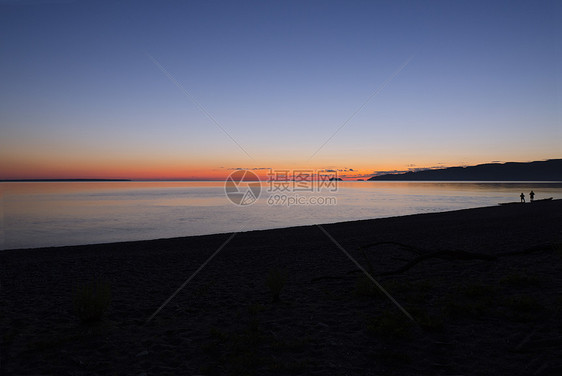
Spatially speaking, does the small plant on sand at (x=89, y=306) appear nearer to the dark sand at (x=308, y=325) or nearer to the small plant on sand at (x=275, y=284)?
the dark sand at (x=308, y=325)

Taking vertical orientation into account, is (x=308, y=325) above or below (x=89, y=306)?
below

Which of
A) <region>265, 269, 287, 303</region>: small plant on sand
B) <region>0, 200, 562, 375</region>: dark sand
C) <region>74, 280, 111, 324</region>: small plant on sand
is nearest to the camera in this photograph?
<region>0, 200, 562, 375</region>: dark sand

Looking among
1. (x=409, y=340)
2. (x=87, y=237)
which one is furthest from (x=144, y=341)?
(x=87, y=237)

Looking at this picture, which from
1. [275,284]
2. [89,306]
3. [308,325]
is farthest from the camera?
[275,284]

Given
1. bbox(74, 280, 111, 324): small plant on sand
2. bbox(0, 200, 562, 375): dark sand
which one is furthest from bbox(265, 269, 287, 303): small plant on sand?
bbox(74, 280, 111, 324): small plant on sand

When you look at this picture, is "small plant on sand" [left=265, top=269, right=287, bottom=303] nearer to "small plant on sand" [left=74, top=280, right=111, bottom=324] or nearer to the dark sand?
the dark sand

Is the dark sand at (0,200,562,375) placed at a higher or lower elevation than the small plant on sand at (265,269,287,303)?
lower

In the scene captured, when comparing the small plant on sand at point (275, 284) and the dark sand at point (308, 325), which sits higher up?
the small plant on sand at point (275, 284)

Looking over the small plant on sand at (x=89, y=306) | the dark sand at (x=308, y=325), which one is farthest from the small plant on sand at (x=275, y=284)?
the small plant on sand at (x=89, y=306)

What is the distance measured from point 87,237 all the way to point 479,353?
33381 millimetres

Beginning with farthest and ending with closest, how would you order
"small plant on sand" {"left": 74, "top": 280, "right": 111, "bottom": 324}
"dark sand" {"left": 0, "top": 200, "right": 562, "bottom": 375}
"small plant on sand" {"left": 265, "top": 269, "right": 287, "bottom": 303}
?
"small plant on sand" {"left": 265, "top": 269, "right": 287, "bottom": 303}
"small plant on sand" {"left": 74, "top": 280, "right": 111, "bottom": 324}
"dark sand" {"left": 0, "top": 200, "right": 562, "bottom": 375}

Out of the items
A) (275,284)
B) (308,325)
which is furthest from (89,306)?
(308,325)

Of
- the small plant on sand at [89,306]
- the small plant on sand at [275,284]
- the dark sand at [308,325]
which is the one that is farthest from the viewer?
the small plant on sand at [275,284]

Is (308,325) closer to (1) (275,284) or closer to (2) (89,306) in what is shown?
(1) (275,284)
